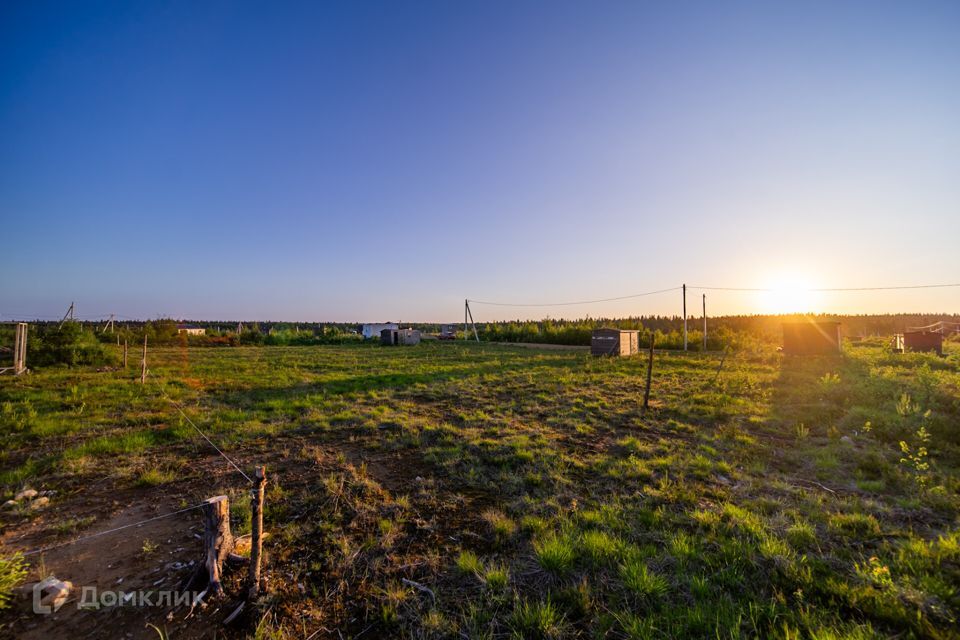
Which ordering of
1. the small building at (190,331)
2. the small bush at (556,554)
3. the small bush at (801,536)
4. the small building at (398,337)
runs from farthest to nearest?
the small building at (190,331), the small building at (398,337), the small bush at (801,536), the small bush at (556,554)

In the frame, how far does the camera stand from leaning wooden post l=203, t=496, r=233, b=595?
2.82m

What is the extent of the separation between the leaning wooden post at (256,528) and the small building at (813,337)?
889 inches

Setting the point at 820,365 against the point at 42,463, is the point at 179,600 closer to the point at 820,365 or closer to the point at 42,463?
the point at 42,463

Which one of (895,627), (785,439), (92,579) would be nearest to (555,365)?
(785,439)

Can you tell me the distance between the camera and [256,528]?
2686mm

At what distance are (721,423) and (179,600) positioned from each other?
30.3 feet

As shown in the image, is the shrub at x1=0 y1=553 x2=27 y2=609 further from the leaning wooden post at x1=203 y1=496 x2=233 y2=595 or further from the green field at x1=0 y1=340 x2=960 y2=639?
the leaning wooden post at x1=203 y1=496 x2=233 y2=595

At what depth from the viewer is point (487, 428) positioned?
741cm

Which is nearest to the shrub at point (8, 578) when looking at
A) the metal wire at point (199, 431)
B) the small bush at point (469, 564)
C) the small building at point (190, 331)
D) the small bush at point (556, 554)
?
the metal wire at point (199, 431)

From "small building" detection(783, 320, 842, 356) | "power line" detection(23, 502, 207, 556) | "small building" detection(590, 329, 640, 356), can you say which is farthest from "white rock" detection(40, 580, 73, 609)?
"small building" detection(783, 320, 842, 356)

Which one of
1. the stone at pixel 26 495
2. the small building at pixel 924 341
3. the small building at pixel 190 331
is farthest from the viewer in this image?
the small building at pixel 190 331

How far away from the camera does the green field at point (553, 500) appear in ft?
8.79

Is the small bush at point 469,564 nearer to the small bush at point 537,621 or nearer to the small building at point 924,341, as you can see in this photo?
the small bush at point 537,621

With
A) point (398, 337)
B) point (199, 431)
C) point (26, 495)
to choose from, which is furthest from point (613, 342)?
point (26, 495)
